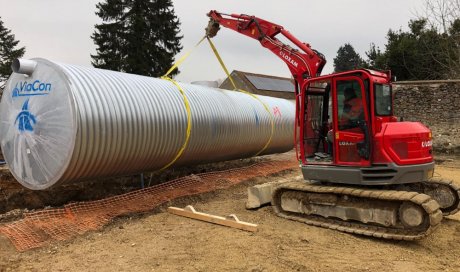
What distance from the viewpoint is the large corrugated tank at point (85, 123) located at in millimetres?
6770

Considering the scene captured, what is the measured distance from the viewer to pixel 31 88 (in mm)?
7199

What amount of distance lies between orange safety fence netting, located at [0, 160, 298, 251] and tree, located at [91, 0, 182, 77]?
2344 cm

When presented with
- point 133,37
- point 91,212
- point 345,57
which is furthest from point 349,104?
point 345,57

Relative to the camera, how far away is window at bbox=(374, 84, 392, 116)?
667cm

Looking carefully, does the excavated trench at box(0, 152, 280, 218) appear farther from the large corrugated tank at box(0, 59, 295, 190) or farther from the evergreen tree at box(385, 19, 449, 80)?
the evergreen tree at box(385, 19, 449, 80)

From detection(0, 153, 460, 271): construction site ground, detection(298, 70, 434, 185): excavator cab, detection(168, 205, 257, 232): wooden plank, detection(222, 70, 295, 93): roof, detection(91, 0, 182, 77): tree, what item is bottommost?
detection(0, 153, 460, 271): construction site ground

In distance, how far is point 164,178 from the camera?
11258 mm

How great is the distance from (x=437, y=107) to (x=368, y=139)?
44.9ft

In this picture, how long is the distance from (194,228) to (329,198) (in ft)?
7.69

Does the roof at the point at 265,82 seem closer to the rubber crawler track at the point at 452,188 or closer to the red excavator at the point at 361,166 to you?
the red excavator at the point at 361,166

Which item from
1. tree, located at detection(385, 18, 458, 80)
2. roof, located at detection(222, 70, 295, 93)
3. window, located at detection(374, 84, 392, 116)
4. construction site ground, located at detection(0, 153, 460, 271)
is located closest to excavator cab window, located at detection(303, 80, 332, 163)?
window, located at detection(374, 84, 392, 116)

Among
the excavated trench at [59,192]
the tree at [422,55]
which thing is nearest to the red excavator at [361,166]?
the excavated trench at [59,192]

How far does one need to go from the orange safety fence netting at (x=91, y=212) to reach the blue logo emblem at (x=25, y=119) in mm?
1537

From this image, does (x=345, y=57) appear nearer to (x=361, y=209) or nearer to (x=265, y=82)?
(x=265, y=82)
